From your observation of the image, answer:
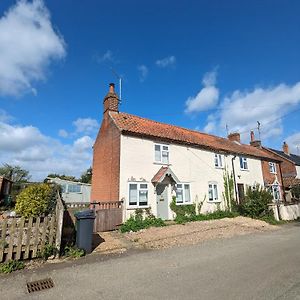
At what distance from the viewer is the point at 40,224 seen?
8117mm

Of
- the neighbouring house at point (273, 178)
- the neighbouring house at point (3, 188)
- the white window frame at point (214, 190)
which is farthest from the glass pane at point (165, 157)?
the neighbouring house at point (3, 188)

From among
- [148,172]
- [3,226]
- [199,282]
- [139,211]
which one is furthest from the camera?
[148,172]

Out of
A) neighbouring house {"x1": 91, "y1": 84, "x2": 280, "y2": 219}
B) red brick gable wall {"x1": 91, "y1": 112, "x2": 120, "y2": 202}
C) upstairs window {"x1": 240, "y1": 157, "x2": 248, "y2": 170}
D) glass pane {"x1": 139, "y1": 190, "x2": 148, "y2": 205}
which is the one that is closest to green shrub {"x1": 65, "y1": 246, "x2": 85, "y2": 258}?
neighbouring house {"x1": 91, "y1": 84, "x2": 280, "y2": 219}

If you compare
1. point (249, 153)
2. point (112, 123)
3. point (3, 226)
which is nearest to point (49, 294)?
point (3, 226)

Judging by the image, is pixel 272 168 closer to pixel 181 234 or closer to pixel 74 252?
pixel 181 234

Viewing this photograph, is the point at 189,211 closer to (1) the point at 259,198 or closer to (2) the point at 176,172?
(2) the point at 176,172

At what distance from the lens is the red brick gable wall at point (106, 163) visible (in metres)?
16.8

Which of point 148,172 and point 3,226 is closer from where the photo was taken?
point 3,226

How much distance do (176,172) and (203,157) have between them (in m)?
3.82

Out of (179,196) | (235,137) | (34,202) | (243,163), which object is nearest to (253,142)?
(235,137)

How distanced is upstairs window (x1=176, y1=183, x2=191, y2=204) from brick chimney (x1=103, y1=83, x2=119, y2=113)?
8047 millimetres

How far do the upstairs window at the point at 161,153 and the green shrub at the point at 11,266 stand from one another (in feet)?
40.1

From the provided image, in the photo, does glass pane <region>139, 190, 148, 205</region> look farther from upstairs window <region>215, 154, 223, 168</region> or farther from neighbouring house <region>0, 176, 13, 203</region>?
neighbouring house <region>0, 176, 13, 203</region>

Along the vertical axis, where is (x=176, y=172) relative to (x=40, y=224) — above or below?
above
